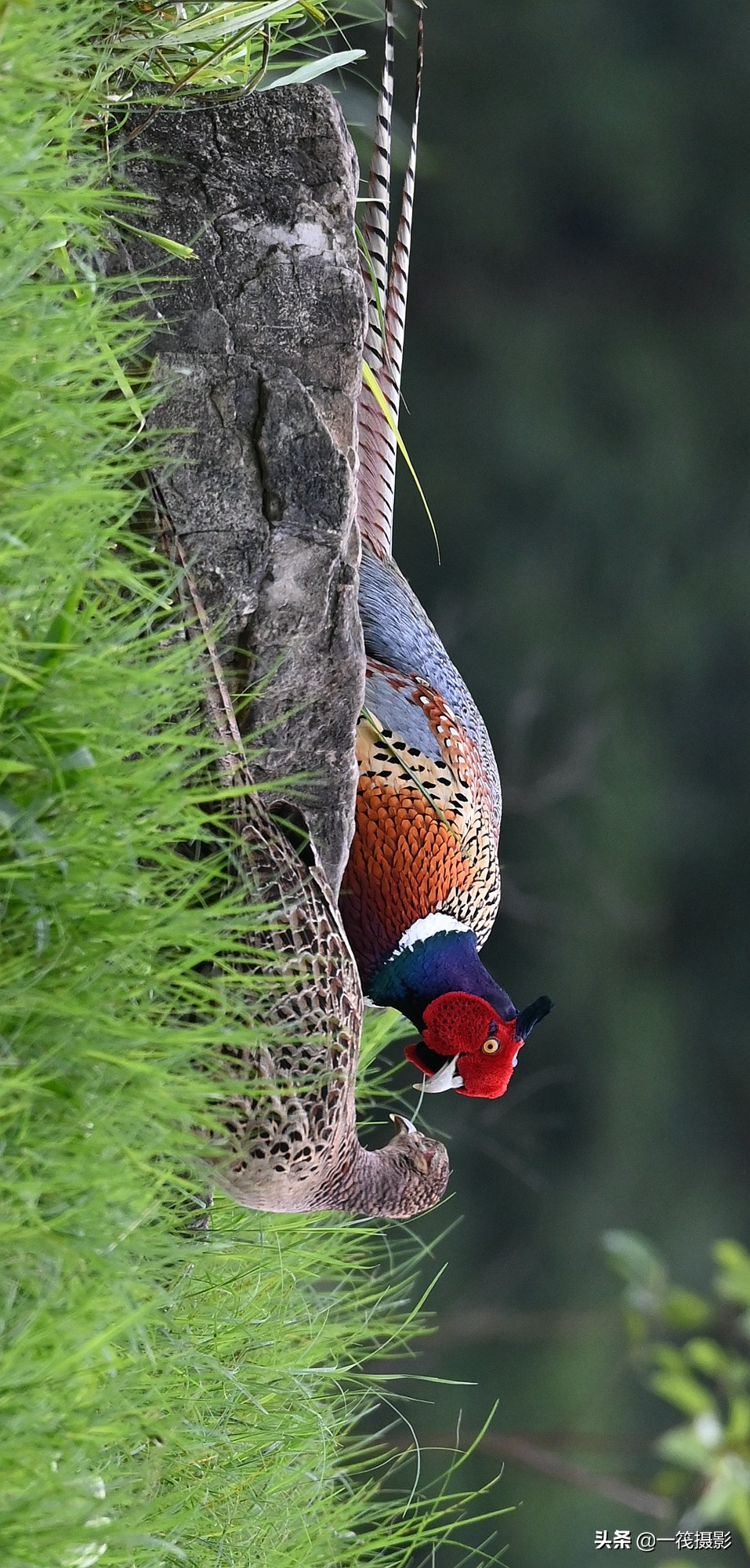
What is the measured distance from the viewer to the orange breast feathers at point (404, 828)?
0.78 meters

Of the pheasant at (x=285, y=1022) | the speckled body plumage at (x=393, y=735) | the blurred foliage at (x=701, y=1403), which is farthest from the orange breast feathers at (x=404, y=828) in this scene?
the blurred foliage at (x=701, y=1403)

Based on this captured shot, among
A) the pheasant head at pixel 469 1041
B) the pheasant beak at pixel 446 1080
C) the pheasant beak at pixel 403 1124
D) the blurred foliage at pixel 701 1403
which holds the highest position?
the pheasant head at pixel 469 1041

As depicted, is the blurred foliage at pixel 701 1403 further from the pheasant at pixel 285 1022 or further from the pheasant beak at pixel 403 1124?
the pheasant at pixel 285 1022

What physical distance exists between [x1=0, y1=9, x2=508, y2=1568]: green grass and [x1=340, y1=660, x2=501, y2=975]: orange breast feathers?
184 millimetres

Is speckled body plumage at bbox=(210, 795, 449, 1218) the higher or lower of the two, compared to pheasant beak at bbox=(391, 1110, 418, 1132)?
higher

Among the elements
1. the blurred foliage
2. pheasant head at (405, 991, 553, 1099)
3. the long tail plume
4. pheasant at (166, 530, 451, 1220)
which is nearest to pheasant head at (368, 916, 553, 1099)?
pheasant head at (405, 991, 553, 1099)

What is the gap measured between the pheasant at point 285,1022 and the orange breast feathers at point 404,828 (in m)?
0.12

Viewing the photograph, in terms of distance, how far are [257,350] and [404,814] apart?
26 centimetres

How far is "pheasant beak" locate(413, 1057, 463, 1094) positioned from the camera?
0.79 meters

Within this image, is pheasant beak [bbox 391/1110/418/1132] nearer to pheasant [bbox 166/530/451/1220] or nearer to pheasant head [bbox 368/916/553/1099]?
pheasant head [bbox 368/916/553/1099]

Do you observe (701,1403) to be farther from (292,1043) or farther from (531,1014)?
(292,1043)

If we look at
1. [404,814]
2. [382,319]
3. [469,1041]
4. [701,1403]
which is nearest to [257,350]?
[382,319]

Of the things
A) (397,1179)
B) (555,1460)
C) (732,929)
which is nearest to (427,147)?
(732,929)

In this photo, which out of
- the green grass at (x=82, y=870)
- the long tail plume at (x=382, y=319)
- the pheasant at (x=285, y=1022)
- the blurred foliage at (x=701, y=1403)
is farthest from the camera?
the blurred foliage at (x=701, y=1403)
